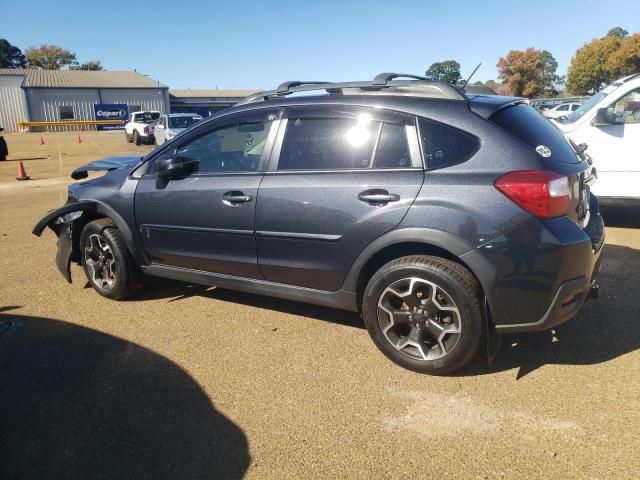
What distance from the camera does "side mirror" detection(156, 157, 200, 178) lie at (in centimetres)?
386

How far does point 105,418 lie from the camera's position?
2725 millimetres

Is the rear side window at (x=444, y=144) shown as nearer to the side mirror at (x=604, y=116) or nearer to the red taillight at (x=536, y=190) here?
the red taillight at (x=536, y=190)

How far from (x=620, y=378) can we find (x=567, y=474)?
1052mm

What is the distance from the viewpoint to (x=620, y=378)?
9.73 feet

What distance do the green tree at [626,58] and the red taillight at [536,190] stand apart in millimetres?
66537

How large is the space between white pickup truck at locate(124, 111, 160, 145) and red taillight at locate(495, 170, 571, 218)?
80.4ft

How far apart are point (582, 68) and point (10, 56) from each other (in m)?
101

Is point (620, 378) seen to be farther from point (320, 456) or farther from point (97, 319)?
point (97, 319)

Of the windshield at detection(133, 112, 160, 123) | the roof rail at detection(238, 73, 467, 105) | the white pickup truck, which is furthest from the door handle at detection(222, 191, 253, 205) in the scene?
the windshield at detection(133, 112, 160, 123)

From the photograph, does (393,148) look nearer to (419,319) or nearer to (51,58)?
(419,319)

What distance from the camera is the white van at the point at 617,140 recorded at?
6227 millimetres

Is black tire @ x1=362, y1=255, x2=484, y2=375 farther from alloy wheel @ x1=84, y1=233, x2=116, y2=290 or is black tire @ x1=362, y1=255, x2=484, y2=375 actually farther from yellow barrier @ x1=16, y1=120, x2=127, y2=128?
yellow barrier @ x1=16, y1=120, x2=127, y2=128

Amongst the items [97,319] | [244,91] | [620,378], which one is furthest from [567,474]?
[244,91]

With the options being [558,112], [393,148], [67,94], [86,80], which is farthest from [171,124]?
[86,80]
